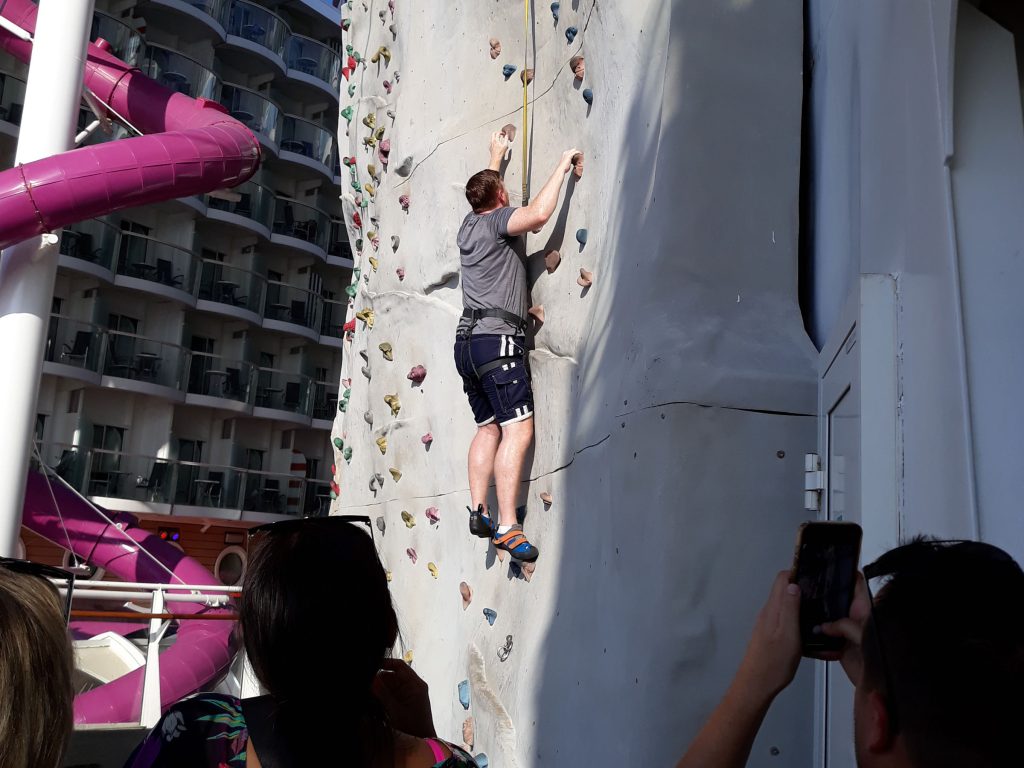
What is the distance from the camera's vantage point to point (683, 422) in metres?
2.49

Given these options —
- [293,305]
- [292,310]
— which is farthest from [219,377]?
[293,305]

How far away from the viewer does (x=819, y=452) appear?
2453 millimetres

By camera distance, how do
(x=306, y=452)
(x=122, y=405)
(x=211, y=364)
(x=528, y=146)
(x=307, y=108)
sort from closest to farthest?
(x=528, y=146) → (x=122, y=405) → (x=211, y=364) → (x=306, y=452) → (x=307, y=108)

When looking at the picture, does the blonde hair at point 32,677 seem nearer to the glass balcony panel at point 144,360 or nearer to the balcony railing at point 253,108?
the glass balcony panel at point 144,360

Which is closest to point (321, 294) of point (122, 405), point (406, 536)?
point (122, 405)

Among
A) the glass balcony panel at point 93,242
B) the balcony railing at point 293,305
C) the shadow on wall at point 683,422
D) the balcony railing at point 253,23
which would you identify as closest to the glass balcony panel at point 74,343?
the glass balcony panel at point 93,242

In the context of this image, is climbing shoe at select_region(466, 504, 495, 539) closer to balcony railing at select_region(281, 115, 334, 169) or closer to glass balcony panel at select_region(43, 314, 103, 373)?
glass balcony panel at select_region(43, 314, 103, 373)

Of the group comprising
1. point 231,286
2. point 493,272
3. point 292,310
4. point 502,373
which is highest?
point 231,286

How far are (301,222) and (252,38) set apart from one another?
4425mm

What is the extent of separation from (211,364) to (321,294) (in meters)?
4.19

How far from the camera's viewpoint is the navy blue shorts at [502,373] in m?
3.76

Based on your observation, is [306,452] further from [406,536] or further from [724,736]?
[724,736]

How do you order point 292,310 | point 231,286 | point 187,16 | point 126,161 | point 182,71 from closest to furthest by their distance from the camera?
1. point 126,161
2. point 182,71
3. point 187,16
4. point 231,286
5. point 292,310

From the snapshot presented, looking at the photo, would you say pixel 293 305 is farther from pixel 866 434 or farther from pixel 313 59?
pixel 866 434
